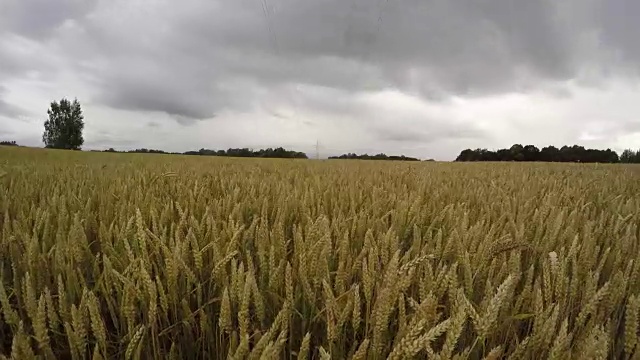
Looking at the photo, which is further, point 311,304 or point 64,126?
point 64,126

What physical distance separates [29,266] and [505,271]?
139 cm

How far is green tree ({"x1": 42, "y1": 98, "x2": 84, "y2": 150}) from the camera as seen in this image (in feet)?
216

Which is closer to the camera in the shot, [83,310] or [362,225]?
[83,310]

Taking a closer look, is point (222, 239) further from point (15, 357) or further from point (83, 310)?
point (15, 357)

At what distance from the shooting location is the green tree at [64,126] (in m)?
65.8

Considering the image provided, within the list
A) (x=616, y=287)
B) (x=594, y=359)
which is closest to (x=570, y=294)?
(x=616, y=287)

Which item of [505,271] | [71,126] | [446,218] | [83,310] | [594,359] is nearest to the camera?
[594,359]

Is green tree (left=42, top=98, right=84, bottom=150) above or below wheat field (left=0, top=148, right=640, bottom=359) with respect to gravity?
above

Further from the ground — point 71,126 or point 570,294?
point 71,126

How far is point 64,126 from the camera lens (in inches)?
2672

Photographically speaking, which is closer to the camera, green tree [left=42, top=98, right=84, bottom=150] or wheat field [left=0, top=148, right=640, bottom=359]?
wheat field [left=0, top=148, right=640, bottom=359]

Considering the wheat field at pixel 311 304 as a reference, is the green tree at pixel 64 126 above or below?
above

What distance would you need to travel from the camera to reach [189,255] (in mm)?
1264

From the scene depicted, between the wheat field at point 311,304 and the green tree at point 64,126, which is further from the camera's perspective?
the green tree at point 64,126
